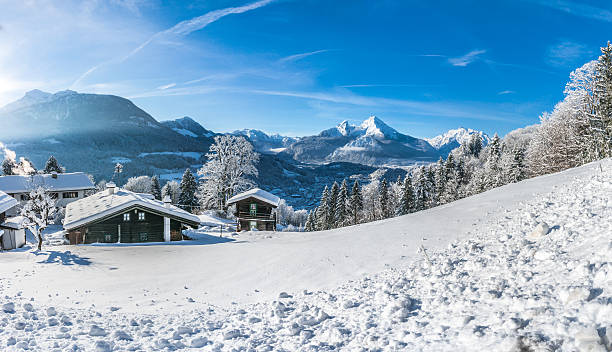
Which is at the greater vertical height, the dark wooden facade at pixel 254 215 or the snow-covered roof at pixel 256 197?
the snow-covered roof at pixel 256 197

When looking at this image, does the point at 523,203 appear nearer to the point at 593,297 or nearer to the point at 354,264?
the point at 354,264

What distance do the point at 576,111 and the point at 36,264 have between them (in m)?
53.5

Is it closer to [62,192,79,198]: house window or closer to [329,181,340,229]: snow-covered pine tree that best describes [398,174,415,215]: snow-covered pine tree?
[329,181,340,229]: snow-covered pine tree

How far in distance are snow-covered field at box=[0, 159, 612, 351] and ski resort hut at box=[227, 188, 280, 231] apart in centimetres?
2347

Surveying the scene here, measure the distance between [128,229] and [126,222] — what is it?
67cm

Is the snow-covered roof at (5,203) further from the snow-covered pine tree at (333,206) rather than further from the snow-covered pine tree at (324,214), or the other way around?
the snow-covered pine tree at (333,206)

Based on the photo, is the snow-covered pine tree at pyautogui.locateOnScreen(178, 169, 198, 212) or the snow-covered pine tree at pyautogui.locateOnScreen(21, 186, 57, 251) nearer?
the snow-covered pine tree at pyautogui.locateOnScreen(21, 186, 57, 251)

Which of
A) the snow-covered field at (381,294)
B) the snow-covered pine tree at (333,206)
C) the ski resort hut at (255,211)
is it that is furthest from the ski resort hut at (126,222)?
the snow-covered pine tree at (333,206)

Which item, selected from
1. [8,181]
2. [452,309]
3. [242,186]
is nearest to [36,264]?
[452,309]

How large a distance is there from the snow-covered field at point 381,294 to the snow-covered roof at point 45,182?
4914 centimetres

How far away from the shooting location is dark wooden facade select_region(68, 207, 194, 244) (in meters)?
27.2

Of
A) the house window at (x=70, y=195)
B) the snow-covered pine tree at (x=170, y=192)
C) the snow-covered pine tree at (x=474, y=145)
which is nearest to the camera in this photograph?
the house window at (x=70, y=195)

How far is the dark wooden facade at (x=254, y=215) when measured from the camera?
128 feet

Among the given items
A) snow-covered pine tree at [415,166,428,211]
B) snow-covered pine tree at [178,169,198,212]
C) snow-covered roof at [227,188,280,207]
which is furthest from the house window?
snow-covered pine tree at [415,166,428,211]
